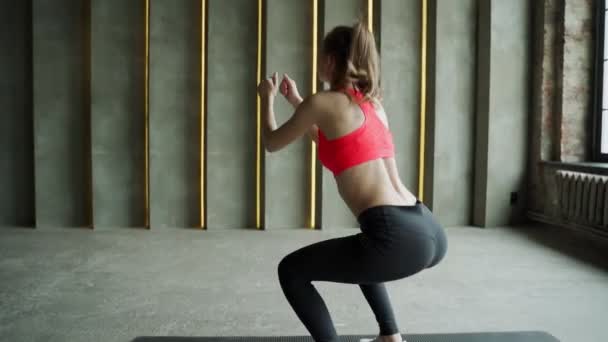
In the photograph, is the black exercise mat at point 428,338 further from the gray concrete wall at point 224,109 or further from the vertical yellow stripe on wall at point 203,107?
the vertical yellow stripe on wall at point 203,107

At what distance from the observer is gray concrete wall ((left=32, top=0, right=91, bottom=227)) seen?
6.09 metres

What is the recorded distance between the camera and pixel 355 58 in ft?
5.64

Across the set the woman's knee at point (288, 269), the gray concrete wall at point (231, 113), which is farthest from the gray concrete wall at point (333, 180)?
the woman's knee at point (288, 269)

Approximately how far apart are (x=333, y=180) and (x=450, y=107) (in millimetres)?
1674

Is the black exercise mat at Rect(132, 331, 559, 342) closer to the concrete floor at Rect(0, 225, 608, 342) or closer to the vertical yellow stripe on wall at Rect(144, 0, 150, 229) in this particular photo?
the concrete floor at Rect(0, 225, 608, 342)

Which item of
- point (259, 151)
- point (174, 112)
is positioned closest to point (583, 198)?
point (259, 151)

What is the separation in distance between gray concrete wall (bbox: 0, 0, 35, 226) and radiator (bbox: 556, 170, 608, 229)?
6.20m

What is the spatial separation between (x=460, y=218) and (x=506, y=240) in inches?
39.8

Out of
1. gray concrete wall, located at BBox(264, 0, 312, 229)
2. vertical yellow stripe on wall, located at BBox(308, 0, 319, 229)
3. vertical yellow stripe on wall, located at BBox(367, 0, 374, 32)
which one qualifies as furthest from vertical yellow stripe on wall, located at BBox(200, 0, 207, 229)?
vertical yellow stripe on wall, located at BBox(367, 0, 374, 32)

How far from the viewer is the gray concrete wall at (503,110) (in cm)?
603

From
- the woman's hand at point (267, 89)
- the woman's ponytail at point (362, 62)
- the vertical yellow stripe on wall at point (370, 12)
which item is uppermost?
the vertical yellow stripe on wall at point (370, 12)

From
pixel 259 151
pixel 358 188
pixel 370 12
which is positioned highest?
pixel 370 12

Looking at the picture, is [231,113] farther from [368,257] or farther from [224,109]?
[368,257]

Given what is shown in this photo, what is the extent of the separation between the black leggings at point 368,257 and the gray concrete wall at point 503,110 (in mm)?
4699
